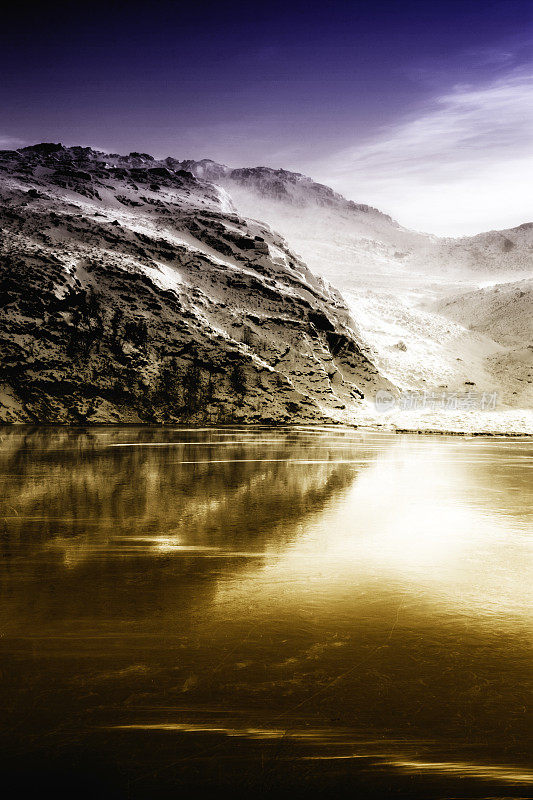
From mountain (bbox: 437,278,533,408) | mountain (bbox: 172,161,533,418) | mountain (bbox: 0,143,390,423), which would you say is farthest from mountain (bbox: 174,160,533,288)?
mountain (bbox: 0,143,390,423)

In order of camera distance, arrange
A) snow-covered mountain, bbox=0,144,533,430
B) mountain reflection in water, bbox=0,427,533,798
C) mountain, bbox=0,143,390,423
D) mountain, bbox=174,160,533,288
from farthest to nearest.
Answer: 1. mountain, bbox=174,160,533,288
2. snow-covered mountain, bbox=0,144,533,430
3. mountain, bbox=0,143,390,423
4. mountain reflection in water, bbox=0,427,533,798

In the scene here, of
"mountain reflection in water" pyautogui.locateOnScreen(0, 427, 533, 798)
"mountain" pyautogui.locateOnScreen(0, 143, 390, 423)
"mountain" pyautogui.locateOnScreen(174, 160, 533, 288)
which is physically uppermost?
"mountain" pyautogui.locateOnScreen(174, 160, 533, 288)

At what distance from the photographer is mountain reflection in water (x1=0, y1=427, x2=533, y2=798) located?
97.3 inches

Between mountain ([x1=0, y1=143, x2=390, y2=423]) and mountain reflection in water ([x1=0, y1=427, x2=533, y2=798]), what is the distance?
17098 millimetres

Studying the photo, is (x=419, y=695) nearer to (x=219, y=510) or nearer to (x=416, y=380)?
(x=219, y=510)

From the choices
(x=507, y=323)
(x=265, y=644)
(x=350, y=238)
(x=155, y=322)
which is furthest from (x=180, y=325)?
(x=350, y=238)

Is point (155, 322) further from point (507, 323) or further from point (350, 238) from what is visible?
point (350, 238)

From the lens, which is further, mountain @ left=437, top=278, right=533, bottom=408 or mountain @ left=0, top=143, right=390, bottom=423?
mountain @ left=437, top=278, right=533, bottom=408

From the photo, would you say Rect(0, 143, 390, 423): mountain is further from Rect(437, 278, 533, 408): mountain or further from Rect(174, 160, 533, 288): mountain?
Rect(174, 160, 533, 288): mountain

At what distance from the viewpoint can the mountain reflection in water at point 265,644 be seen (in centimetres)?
247

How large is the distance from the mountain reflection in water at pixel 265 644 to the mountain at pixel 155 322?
56.1ft

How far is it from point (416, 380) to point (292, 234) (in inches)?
2395

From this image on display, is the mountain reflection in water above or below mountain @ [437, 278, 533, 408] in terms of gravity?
below

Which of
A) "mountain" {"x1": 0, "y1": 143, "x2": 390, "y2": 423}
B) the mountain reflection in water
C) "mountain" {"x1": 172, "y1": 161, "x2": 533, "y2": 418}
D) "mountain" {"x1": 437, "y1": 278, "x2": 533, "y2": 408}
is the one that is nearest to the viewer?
the mountain reflection in water
